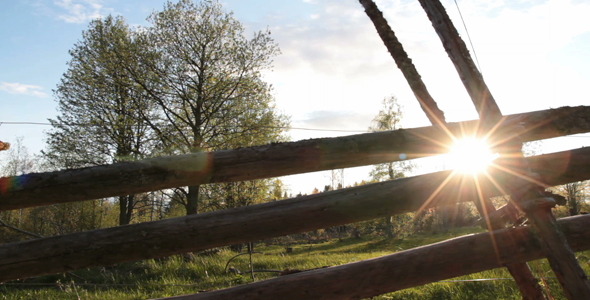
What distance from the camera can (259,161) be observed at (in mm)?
2539

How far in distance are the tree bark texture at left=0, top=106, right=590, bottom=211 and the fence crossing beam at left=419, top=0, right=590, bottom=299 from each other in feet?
0.44

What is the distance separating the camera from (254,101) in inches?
696

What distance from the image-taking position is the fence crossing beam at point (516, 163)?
2449 millimetres

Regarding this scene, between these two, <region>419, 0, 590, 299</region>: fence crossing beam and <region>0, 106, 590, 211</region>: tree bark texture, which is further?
<region>419, 0, 590, 299</region>: fence crossing beam

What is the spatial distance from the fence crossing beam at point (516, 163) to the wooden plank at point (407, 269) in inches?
5.0

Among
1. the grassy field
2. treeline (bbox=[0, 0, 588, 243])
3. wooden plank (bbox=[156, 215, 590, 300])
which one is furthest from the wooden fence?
treeline (bbox=[0, 0, 588, 243])

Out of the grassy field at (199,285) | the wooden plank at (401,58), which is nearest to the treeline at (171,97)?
the grassy field at (199,285)

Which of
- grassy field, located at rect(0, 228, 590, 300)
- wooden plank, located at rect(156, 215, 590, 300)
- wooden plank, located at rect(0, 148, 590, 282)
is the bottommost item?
grassy field, located at rect(0, 228, 590, 300)

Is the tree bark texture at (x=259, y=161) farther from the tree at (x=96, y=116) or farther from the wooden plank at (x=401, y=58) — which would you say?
the tree at (x=96, y=116)

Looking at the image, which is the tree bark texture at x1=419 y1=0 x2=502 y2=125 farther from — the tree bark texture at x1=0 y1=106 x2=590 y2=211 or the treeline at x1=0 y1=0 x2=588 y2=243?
the treeline at x1=0 y1=0 x2=588 y2=243

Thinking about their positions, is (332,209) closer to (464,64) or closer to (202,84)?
(464,64)

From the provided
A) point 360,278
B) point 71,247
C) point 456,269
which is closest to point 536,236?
point 456,269

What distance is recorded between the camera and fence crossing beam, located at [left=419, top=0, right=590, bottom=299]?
245 cm

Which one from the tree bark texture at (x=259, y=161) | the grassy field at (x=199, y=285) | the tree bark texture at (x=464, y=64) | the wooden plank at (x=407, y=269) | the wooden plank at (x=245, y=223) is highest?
the tree bark texture at (x=464, y=64)
